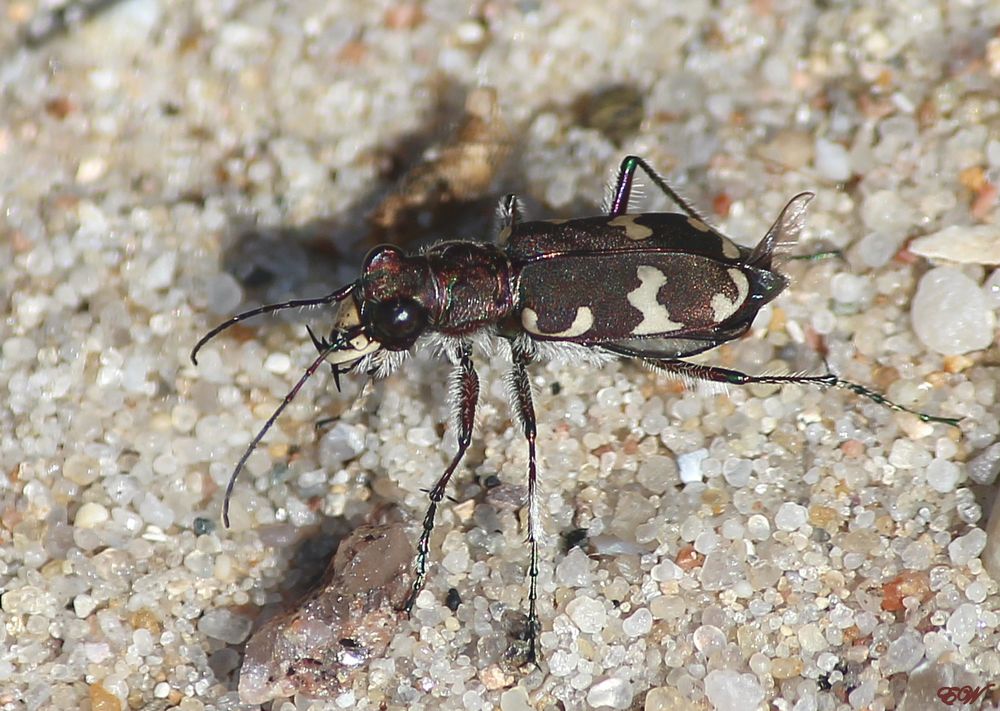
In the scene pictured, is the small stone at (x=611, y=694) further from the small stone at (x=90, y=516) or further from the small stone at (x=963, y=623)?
the small stone at (x=90, y=516)

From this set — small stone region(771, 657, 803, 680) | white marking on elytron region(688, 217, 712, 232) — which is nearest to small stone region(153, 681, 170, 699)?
small stone region(771, 657, 803, 680)

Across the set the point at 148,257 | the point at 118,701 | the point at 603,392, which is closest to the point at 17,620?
the point at 118,701

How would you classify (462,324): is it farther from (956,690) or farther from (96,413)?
(956,690)

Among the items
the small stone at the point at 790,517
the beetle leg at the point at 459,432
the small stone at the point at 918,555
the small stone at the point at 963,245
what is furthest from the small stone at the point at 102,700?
the small stone at the point at 963,245

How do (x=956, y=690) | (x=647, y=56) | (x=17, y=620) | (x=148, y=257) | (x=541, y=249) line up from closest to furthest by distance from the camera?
(x=956, y=690), (x=17, y=620), (x=541, y=249), (x=148, y=257), (x=647, y=56)

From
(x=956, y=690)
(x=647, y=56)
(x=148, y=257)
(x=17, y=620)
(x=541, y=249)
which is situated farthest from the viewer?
(x=647, y=56)

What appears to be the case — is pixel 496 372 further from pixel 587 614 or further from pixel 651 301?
pixel 587 614
